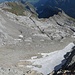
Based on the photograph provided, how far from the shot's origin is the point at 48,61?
2525 inches

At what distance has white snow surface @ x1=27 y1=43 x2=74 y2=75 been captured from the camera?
195 feet

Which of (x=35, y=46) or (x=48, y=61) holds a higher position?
(x=48, y=61)

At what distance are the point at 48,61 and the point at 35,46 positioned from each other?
415 inches

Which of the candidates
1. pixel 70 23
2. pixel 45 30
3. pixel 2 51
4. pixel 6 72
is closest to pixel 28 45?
Result: pixel 2 51

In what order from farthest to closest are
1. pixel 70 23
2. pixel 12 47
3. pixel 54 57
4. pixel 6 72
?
pixel 70 23, pixel 12 47, pixel 54 57, pixel 6 72

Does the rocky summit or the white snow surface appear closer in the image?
the rocky summit

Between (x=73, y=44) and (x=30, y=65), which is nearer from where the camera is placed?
(x=30, y=65)

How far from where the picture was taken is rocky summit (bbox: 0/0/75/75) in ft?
191

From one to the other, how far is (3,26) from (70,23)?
1063 inches

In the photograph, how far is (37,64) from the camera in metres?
62.3

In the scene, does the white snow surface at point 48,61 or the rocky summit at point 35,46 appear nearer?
the rocky summit at point 35,46

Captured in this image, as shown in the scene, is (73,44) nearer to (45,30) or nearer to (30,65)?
(45,30)

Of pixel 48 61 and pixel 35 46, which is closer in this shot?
pixel 48 61

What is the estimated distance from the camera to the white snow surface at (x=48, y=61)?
5947cm
